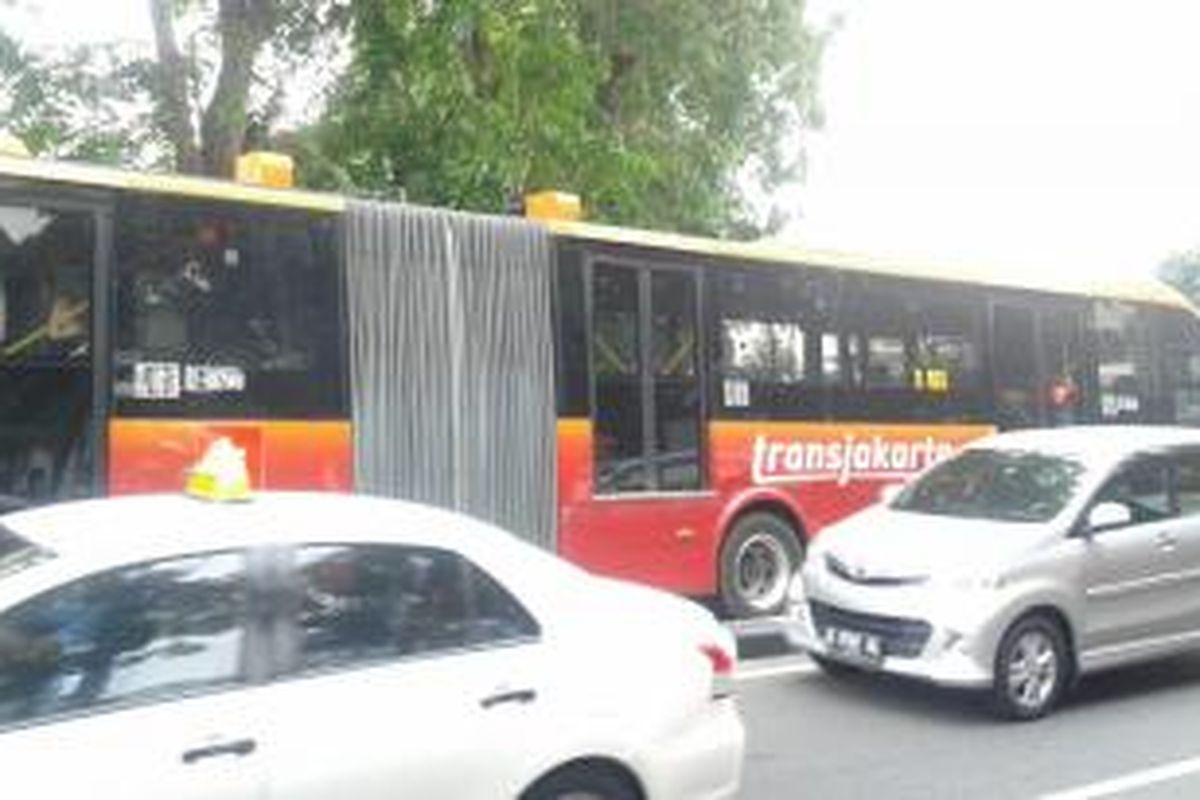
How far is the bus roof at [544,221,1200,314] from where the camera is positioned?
1338cm

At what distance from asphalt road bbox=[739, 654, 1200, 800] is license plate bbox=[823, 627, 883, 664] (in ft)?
0.96

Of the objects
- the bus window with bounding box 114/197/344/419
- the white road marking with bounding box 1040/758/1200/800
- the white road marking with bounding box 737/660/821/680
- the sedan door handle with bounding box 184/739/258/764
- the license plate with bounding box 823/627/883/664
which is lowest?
the white road marking with bounding box 1040/758/1200/800

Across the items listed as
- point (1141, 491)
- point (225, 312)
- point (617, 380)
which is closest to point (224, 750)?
point (225, 312)

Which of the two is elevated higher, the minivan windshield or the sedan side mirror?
the minivan windshield

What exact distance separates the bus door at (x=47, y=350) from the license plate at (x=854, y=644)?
4078 mm

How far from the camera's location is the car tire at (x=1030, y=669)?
10039 mm

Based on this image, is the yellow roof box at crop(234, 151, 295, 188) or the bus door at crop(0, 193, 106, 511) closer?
the bus door at crop(0, 193, 106, 511)

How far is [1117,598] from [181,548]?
6494mm

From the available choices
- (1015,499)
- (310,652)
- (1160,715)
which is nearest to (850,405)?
(1015,499)

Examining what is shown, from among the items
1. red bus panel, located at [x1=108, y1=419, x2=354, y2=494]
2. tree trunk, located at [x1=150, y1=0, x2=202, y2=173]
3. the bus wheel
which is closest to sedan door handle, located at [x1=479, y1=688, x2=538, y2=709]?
red bus panel, located at [x1=108, y1=419, x2=354, y2=494]

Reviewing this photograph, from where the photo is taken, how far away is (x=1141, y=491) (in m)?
11.1

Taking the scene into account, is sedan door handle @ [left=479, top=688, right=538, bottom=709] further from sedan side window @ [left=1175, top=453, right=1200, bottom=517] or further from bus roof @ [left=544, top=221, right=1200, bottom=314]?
bus roof @ [left=544, top=221, right=1200, bottom=314]

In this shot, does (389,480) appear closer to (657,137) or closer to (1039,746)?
(1039,746)

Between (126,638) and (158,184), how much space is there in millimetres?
5883
